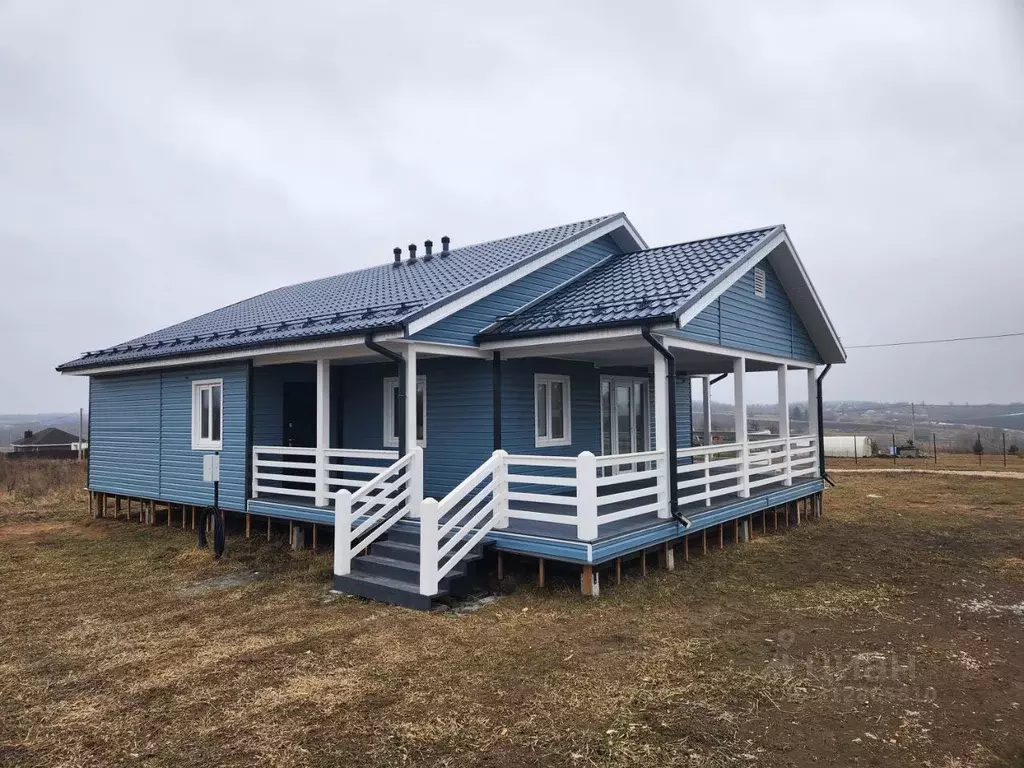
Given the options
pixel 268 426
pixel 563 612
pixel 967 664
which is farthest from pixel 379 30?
pixel 967 664

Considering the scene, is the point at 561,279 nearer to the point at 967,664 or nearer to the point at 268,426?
the point at 268,426

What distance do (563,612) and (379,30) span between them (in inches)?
545

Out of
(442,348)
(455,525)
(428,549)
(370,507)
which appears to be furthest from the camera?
(442,348)

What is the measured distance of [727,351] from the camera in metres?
10.6

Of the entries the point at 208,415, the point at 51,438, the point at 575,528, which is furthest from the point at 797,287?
the point at 51,438

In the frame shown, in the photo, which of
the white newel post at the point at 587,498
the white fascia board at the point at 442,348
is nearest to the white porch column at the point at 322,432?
→ the white fascia board at the point at 442,348

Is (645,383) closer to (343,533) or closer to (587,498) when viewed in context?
(587,498)

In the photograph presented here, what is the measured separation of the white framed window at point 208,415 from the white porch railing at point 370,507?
4.22 meters

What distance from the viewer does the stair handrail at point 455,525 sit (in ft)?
23.0

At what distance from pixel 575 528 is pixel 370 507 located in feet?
8.58

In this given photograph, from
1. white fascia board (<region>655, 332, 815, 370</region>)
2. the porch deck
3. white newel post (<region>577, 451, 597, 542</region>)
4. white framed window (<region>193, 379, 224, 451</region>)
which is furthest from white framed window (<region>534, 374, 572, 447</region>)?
white framed window (<region>193, 379, 224, 451</region>)

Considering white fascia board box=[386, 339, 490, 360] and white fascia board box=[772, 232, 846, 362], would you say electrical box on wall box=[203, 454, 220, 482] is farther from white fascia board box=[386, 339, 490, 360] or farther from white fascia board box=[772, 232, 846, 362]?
white fascia board box=[772, 232, 846, 362]

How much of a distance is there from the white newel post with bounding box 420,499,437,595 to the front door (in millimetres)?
5818

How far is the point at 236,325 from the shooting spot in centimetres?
1270
